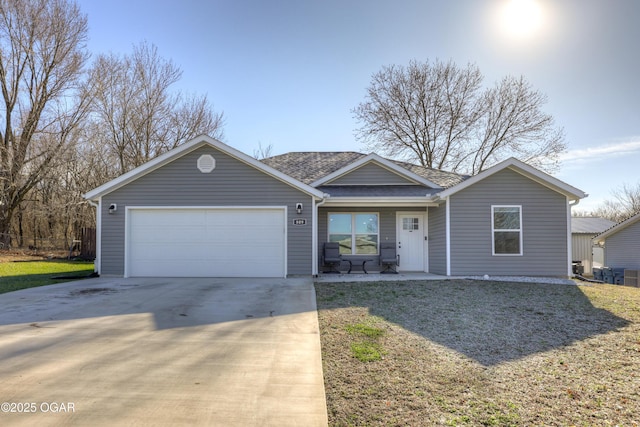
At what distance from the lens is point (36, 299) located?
6.97m

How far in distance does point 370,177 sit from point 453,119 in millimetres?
14651

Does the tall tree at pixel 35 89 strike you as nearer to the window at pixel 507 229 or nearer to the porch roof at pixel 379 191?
the porch roof at pixel 379 191

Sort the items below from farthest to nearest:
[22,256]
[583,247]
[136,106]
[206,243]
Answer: [583,247], [136,106], [22,256], [206,243]

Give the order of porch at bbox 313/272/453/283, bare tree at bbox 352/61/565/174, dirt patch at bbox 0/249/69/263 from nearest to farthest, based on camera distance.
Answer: porch at bbox 313/272/453/283
dirt patch at bbox 0/249/69/263
bare tree at bbox 352/61/565/174

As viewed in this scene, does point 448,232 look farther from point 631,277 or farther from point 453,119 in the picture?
point 453,119

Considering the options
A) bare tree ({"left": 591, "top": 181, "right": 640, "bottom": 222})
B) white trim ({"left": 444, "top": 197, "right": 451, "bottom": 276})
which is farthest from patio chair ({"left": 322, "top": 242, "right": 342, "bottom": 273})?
bare tree ({"left": 591, "top": 181, "right": 640, "bottom": 222})

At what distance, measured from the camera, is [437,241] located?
11258 mm

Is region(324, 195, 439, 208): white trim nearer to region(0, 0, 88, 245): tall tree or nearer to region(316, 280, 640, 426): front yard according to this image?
region(316, 280, 640, 426): front yard

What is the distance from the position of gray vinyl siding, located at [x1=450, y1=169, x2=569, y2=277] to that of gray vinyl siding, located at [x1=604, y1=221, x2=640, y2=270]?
14138 mm

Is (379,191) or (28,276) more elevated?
(379,191)

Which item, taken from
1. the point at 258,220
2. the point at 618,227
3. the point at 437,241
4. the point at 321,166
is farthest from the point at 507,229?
the point at 618,227

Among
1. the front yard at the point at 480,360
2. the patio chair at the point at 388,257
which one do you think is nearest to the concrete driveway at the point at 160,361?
the front yard at the point at 480,360

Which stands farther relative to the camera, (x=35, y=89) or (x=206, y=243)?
(x=35, y=89)

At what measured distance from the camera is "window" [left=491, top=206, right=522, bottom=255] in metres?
10.5
